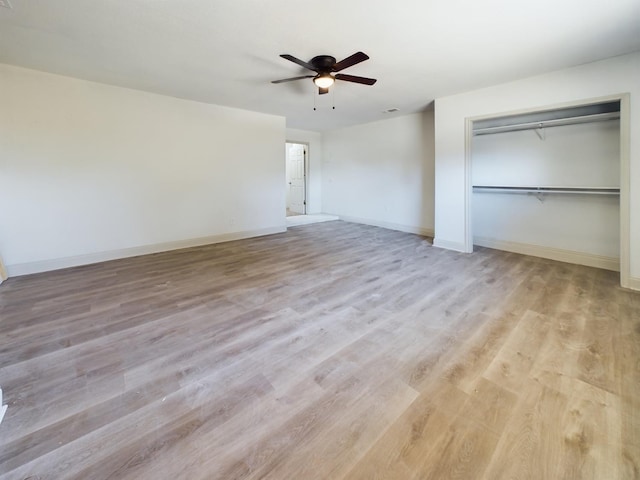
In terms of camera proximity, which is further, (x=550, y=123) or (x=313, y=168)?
(x=313, y=168)

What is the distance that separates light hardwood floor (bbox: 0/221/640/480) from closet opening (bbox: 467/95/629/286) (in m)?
0.83

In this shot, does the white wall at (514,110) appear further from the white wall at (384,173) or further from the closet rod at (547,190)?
the white wall at (384,173)

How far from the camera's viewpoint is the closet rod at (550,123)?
3.53 m

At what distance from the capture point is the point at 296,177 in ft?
29.2

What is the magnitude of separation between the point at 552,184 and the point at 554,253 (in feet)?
3.42

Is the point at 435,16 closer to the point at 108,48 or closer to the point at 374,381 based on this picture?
the point at 374,381

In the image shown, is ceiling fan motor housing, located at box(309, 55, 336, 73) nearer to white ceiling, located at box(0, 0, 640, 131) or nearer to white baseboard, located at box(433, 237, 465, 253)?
white ceiling, located at box(0, 0, 640, 131)

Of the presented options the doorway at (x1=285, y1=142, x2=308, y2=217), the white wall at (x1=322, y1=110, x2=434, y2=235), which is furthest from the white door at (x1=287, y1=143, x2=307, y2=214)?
the white wall at (x1=322, y1=110, x2=434, y2=235)

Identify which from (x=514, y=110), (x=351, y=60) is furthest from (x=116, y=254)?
(x=514, y=110)

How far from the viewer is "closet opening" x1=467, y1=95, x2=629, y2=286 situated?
3.63 meters

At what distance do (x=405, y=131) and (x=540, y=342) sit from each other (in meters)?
5.02

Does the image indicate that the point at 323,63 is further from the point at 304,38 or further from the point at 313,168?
the point at 313,168

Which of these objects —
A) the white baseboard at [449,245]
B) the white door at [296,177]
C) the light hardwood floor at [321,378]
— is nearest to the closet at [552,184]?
the white baseboard at [449,245]

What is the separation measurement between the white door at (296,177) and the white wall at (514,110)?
14.7 ft
